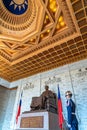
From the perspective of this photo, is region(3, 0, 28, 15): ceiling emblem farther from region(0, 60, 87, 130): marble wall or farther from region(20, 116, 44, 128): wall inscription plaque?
region(20, 116, 44, 128): wall inscription plaque

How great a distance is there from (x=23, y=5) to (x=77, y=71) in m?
3.52

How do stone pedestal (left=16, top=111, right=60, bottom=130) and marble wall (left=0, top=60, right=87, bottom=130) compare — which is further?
marble wall (left=0, top=60, right=87, bottom=130)

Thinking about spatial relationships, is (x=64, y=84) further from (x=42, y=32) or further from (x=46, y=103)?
(x=42, y=32)

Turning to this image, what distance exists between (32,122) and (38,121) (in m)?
0.21

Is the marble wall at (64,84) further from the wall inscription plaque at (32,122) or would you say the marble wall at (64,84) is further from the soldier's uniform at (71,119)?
the wall inscription plaque at (32,122)

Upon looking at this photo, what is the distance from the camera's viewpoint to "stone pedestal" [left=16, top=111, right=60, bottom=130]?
11.1ft

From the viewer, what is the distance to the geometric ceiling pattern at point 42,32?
3777mm

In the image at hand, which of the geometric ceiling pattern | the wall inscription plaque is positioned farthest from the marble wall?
the wall inscription plaque

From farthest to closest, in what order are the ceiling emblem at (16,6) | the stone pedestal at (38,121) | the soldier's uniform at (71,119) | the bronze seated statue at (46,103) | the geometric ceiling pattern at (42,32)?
the ceiling emblem at (16,6) → the bronze seated statue at (46,103) → the geometric ceiling pattern at (42,32) → the soldier's uniform at (71,119) → the stone pedestal at (38,121)

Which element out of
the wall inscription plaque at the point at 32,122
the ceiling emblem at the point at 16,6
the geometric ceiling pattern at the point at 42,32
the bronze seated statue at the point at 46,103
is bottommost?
the wall inscription plaque at the point at 32,122

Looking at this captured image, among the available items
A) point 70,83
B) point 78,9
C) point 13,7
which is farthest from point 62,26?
point 70,83

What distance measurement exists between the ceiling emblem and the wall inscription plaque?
12.6ft

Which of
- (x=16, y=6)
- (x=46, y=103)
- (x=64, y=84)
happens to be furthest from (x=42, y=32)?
(x=46, y=103)

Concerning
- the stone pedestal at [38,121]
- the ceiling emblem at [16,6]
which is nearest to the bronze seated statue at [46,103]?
the stone pedestal at [38,121]
